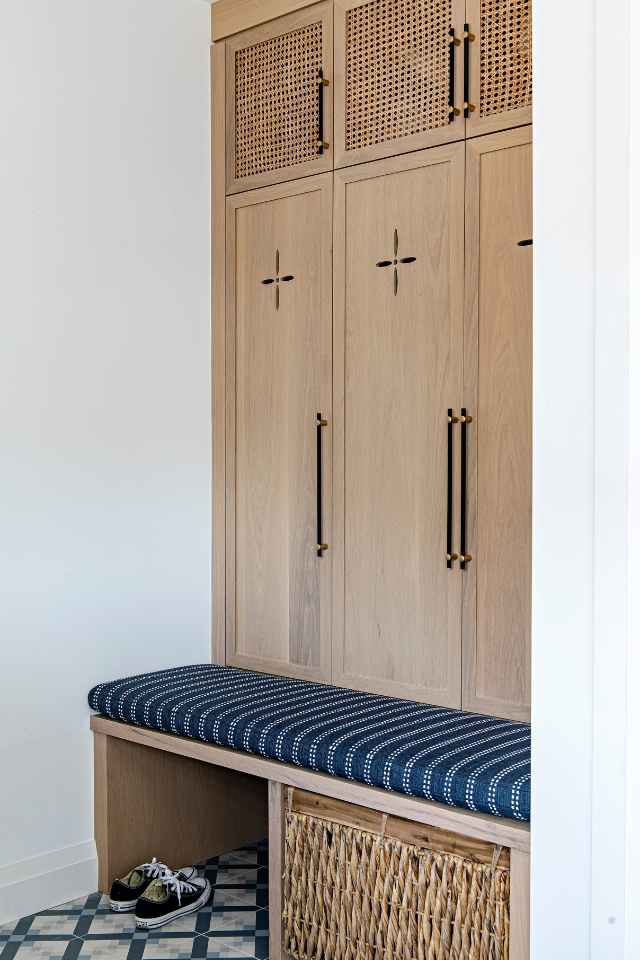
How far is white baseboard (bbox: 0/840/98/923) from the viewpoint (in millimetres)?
2676

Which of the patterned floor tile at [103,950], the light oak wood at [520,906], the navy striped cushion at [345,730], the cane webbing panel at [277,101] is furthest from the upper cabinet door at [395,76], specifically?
the patterned floor tile at [103,950]

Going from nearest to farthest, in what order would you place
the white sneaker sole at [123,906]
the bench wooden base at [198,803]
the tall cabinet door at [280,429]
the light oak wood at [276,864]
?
the bench wooden base at [198,803]
the light oak wood at [276,864]
the white sneaker sole at [123,906]
the tall cabinet door at [280,429]

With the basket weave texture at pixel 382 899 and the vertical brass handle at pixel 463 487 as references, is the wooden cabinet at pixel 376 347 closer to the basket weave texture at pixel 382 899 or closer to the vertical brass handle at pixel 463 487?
the vertical brass handle at pixel 463 487

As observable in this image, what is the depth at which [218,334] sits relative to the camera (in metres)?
3.24

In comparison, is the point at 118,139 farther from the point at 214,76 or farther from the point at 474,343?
the point at 474,343

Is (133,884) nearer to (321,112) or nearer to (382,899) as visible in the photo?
(382,899)

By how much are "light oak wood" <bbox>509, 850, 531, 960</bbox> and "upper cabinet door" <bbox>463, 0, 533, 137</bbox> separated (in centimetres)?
175

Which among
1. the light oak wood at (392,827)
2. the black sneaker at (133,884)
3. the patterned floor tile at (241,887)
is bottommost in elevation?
the patterned floor tile at (241,887)

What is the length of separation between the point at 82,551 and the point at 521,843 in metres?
1.53

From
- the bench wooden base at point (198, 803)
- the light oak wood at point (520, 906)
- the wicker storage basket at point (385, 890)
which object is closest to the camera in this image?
the light oak wood at point (520, 906)

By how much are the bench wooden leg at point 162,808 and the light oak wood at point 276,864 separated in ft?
2.15

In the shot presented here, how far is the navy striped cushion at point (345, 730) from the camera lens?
2.04 metres

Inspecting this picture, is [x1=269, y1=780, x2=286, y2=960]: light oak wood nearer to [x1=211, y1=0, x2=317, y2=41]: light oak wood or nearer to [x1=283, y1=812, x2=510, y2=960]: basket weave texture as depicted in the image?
[x1=283, y1=812, x2=510, y2=960]: basket weave texture
